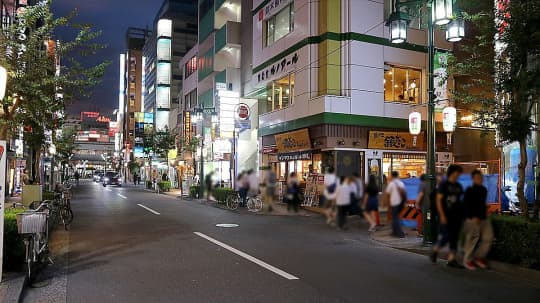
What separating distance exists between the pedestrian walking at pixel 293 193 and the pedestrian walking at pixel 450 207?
0.92 m

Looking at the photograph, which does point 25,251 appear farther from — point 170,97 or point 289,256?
point 170,97

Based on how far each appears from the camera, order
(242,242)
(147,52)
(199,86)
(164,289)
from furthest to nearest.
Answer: (147,52) → (199,86) → (242,242) → (164,289)

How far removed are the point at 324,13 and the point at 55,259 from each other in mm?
12771

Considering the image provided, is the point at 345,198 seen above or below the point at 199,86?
below

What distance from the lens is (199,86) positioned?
204ft

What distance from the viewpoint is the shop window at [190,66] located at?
221 feet

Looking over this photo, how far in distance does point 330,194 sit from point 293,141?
1.98 meters

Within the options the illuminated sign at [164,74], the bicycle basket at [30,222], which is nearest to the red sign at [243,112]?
the bicycle basket at [30,222]

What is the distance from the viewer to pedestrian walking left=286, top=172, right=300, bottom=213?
3164 mm

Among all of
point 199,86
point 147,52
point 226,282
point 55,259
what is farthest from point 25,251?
point 147,52

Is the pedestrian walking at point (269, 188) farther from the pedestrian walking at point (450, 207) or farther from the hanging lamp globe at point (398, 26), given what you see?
the hanging lamp globe at point (398, 26)

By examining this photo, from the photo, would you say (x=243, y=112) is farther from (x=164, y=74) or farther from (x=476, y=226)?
(x=164, y=74)

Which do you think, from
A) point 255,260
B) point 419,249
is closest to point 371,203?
point 255,260

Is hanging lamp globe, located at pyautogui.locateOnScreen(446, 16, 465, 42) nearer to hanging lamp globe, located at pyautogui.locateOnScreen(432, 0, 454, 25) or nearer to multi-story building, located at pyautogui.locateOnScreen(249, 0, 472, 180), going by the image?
hanging lamp globe, located at pyautogui.locateOnScreen(432, 0, 454, 25)
